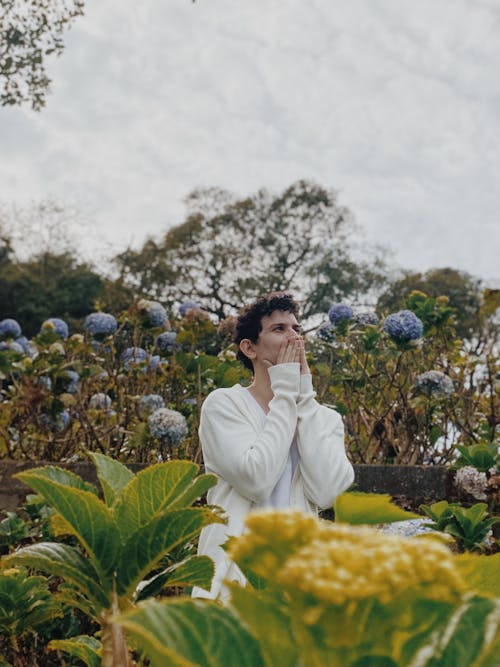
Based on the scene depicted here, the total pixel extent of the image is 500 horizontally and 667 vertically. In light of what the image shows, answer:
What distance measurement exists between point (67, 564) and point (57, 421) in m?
3.07

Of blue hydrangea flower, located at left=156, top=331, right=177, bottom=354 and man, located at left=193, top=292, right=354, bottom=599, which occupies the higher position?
blue hydrangea flower, located at left=156, top=331, right=177, bottom=354

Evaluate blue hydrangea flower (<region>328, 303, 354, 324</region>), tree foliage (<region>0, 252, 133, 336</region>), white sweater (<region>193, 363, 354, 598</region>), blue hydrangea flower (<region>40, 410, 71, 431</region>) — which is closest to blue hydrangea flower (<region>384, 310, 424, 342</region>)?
blue hydrangea flower (<region>328, 303, 354, 324</region>)

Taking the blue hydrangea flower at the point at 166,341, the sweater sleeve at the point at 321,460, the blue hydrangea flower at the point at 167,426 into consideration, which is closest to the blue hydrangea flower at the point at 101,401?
the blue hydrangea flower at the point at 166,341

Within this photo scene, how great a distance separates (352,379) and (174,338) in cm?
98

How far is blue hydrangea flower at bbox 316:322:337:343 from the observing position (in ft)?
13.7

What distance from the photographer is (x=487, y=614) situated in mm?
477

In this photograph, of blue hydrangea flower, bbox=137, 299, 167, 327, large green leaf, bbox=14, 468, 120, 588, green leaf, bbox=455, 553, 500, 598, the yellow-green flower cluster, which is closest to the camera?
the yellow-green flower cluster

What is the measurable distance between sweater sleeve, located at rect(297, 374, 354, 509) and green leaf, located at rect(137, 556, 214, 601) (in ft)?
3.63

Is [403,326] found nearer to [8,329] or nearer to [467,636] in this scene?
[8,329]

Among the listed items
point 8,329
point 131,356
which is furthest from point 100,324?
point 8,329

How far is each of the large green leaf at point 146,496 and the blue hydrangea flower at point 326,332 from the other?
10.7 feet

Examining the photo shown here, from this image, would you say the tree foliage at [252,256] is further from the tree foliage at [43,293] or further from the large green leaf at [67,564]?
the large green leaf at [67,564]

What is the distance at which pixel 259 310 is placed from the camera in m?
2.60

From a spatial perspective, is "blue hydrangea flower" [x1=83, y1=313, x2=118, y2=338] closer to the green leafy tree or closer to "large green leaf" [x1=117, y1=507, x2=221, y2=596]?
"large green leaf" [x1=117, y1=507, x2=221, y2=596]
